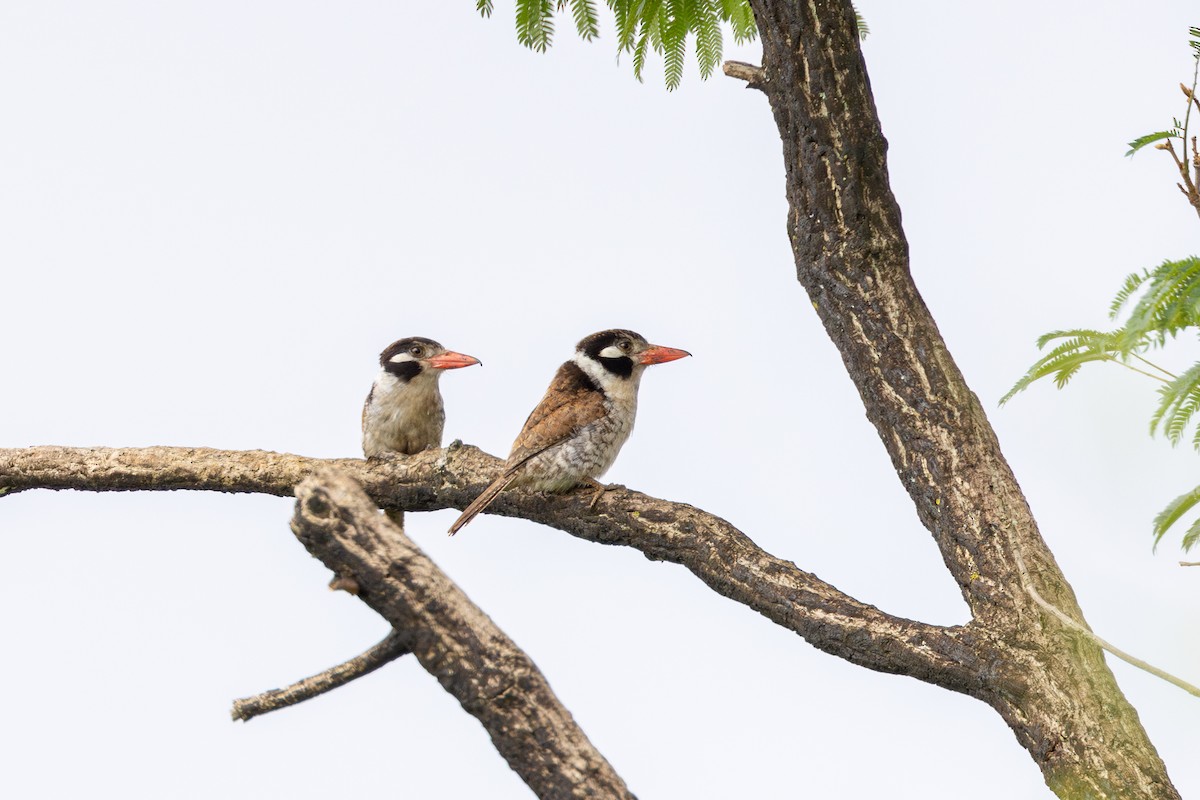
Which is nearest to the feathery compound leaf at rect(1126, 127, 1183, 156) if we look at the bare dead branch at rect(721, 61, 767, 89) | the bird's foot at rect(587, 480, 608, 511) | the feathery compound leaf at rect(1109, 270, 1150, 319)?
the feathery compound leaf at rect(1109, 270, 1150, 319)

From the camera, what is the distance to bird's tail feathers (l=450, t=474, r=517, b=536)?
18.3ft

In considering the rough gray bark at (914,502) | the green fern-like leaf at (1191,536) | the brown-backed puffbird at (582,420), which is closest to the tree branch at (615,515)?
the rough gray bark at (914,502)

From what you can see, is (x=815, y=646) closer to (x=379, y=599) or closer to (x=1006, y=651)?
(x=1006, y=651)

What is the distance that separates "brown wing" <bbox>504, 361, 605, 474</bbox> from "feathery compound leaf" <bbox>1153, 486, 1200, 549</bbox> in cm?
258

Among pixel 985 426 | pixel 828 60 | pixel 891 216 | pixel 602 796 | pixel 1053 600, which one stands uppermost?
pixel 828 60

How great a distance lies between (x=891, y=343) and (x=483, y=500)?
71.2 inches

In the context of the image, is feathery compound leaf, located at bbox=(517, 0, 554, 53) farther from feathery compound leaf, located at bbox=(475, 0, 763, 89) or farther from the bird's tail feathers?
the bird's tail feathers

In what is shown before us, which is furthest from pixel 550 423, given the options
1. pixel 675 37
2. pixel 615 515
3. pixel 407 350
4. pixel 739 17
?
pixel 739 17

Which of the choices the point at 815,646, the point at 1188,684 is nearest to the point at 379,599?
the point at 815,646

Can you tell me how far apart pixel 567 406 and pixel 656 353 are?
0.52 m

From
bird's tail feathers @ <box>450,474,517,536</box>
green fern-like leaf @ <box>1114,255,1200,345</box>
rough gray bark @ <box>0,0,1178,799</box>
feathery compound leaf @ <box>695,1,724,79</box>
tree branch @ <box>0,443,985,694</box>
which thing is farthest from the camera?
feathery compound leaf @ <box>695,1,724,79</box>

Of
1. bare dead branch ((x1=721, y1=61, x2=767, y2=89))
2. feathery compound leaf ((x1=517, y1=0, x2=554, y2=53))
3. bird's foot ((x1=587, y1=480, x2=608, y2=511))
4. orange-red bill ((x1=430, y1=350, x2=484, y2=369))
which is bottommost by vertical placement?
bird's foot ((x1=587, y1=480, x2=608, y2=511))

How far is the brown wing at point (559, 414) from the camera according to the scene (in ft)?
18.8

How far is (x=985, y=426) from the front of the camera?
5.22 meters
